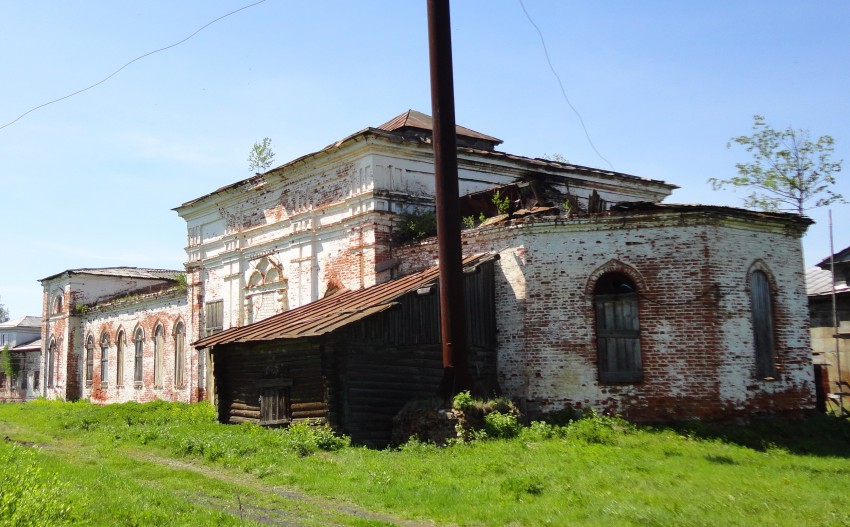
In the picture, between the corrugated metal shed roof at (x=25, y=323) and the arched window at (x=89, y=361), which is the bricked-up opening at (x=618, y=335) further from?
the corrugated metal shed roof at (x=25, y=323)

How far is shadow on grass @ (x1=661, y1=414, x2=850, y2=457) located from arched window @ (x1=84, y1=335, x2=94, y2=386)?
1097 inches

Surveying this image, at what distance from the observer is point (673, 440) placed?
Answer: 1323 centimetres

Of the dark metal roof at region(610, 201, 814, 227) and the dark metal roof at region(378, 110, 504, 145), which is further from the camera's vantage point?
the dark metal roof at region(378, 110, 504, 145)

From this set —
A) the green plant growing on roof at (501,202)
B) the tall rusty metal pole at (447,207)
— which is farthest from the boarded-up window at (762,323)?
the tall rusty metal pole at (447,207)

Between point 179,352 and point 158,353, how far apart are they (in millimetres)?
2021

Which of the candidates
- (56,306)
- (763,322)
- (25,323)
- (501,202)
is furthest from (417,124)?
(25,323)

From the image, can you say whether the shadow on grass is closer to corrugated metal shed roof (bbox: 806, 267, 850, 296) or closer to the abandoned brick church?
the abandoned brick church

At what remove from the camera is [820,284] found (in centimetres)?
2378

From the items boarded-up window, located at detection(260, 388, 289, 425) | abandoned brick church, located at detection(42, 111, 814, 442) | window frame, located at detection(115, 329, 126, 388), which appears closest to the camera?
abandoned brick church, located at detection(42, 111, 814, 442)

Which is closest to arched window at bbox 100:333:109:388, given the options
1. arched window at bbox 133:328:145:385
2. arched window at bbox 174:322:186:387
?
arched window at bbox 133:328:145:385

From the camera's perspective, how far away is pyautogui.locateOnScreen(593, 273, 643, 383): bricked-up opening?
48.8ft

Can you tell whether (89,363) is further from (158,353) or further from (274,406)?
(274,406)

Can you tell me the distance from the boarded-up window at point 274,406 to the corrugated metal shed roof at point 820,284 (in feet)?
51.4

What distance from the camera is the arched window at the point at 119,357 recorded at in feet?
105
